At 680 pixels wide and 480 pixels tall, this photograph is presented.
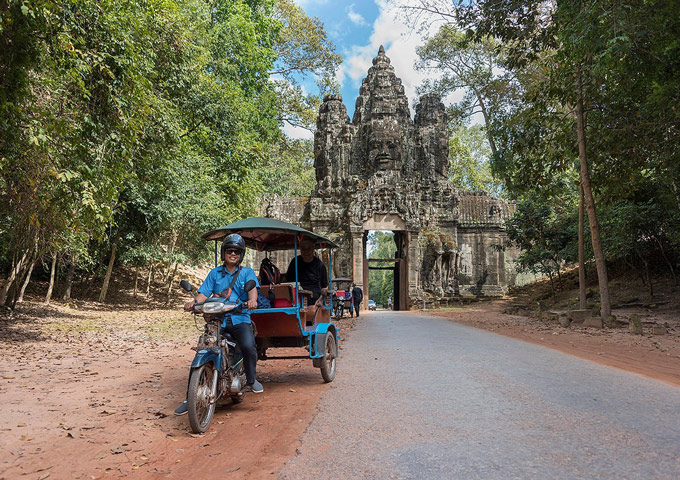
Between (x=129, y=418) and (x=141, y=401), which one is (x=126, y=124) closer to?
(x=141, y=401)

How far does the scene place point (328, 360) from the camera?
622 centimetres

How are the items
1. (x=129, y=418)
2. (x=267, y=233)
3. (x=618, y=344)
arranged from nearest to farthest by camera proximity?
(x=129, y=418) < (x=267, y=233) < (x=618, y=344)

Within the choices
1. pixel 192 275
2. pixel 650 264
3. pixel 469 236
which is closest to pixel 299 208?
pixel 192 275

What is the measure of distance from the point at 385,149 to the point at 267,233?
71.1ft

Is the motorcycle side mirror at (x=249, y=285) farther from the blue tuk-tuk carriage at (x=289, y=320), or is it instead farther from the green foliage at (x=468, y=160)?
the green foliage at (x=468, y=160)

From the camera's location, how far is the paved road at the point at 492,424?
309 centimetres

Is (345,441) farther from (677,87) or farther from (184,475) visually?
(677,87)

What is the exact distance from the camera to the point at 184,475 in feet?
→ 10.6

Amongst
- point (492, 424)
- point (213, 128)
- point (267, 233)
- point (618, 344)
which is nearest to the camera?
point (492, 424)

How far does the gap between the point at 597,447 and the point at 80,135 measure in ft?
27.9

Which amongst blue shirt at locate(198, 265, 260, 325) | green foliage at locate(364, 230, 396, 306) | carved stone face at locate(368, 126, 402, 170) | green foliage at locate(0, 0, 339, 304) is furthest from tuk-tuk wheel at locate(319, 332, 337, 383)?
green foliage at locate(364, 230, 396, 306)

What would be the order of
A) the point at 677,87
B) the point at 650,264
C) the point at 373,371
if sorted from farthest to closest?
1. the point at 650,264
2. the point at 677,87
3. the point at 373,371

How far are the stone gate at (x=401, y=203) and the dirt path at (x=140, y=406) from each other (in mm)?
15118

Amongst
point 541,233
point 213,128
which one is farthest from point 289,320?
point 541,233
